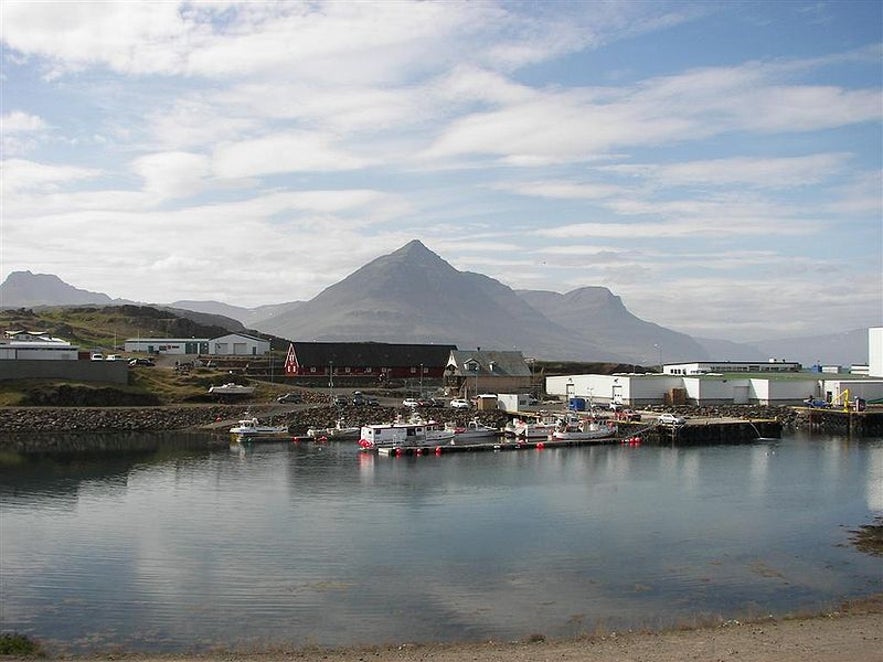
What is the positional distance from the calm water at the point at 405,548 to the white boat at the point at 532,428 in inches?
383

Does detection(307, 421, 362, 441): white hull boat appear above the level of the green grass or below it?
above

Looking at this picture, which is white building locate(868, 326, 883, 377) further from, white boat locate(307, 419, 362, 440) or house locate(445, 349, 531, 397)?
white boat locate(307, 419, 362, 440)

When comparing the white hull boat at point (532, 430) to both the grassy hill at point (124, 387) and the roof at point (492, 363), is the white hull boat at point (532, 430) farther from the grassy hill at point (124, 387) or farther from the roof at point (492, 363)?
the grassy hill at point (124, 387)

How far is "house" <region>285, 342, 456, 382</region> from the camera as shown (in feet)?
249

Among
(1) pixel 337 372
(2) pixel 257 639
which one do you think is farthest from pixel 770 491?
(1) pixel 337 372

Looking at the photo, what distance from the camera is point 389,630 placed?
17.0 meters

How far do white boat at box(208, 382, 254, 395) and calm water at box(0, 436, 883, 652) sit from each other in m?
20.0

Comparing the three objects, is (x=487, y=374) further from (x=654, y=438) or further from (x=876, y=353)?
(x=876, y=353)

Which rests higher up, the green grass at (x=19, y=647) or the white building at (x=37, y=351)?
the white building at (x=37, y=351)

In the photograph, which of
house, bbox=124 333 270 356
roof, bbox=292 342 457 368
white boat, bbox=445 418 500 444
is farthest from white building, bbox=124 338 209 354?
white boat, bbox=445 418 500 444

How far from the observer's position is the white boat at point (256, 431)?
4962cm

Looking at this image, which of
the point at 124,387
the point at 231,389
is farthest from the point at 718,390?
the point at 124,387

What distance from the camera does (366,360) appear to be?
78.1m

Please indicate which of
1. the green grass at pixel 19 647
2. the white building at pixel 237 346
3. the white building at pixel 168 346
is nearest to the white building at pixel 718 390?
the white building at pixel 237 346
